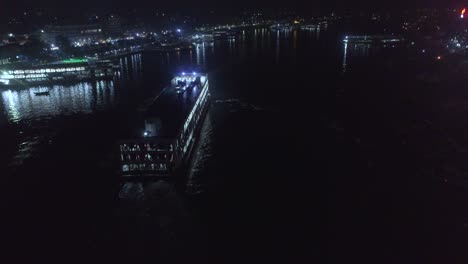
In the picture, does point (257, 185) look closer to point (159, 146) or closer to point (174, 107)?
point (159, 146)

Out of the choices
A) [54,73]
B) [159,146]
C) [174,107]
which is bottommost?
[159,146]

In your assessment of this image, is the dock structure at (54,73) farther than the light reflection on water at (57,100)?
Yes

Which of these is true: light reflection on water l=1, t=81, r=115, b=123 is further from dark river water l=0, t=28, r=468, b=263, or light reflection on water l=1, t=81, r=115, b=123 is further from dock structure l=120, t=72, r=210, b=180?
dock structure l=120, t=72, r=210, b=180

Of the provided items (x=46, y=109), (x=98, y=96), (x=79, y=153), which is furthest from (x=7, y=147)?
(x=98, y=96)

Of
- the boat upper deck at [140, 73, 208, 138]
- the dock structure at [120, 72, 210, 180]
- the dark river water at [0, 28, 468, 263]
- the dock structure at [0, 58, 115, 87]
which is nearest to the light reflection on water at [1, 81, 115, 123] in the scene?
the dark river water at [0, 28, 468, 263]

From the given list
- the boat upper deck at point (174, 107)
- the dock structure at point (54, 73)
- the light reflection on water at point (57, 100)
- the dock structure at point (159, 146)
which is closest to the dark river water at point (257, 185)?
the light reflection on water at point (57, 100)

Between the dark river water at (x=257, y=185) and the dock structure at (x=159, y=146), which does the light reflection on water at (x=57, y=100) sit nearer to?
the dark river water at (x=257, y=185)

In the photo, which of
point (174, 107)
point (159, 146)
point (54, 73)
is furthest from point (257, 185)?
point (54, 73)
